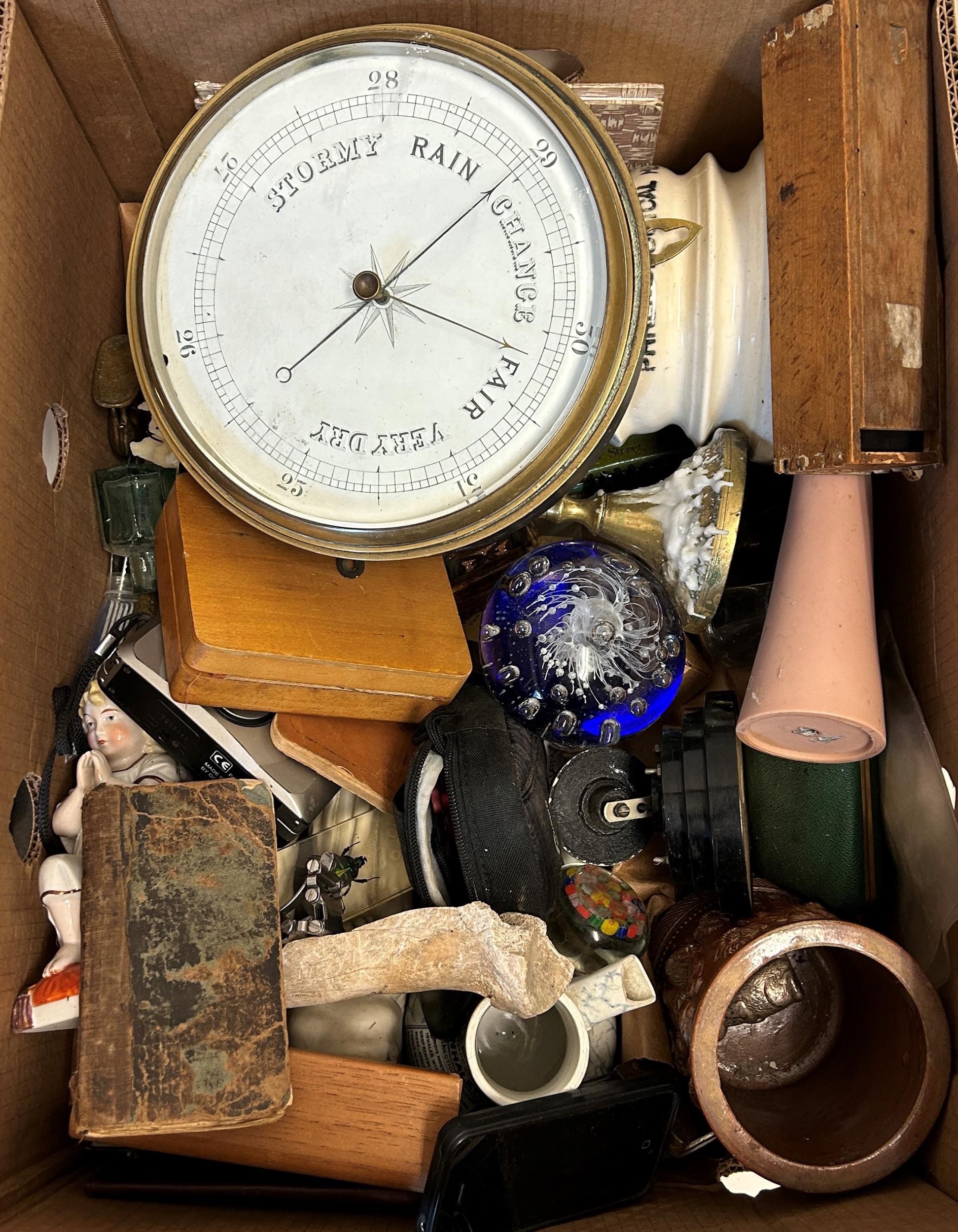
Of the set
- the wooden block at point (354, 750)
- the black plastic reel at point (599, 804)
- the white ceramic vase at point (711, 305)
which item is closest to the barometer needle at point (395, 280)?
the white ceramic vase at point (711, 305)

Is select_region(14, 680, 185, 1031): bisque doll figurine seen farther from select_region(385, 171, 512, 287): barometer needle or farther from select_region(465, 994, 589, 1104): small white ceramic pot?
select_region(385, 171, 512, 287): barometer needle

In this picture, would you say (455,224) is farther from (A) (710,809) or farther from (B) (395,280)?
(A) (710,809)

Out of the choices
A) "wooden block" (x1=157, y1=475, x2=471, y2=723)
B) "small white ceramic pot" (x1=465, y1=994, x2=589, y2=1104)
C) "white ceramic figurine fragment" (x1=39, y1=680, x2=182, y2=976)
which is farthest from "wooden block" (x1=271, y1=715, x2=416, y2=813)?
"small white ceramic pot" (x1=465, y1=994, x2=589, y2=1104)

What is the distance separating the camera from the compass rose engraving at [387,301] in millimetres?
918

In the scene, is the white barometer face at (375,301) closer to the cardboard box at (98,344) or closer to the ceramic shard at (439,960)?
the cardboard box at (98,344)

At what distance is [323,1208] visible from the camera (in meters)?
1.05

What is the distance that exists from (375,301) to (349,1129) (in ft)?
2.80

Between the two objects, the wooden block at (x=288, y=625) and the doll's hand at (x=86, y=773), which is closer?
the wooden block at (x=288, y=625)

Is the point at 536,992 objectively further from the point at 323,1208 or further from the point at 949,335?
the point at 949,335

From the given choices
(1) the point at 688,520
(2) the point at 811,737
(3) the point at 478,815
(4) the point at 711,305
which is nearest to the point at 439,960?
(3) the point at 478,815

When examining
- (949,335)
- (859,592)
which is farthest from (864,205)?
(859,592)

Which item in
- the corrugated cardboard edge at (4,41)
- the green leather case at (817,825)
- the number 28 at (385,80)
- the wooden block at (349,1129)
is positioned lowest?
the wooden block at (349,1129)

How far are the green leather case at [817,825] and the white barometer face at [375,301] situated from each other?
481 millimetres

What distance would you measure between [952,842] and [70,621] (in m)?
1.07
